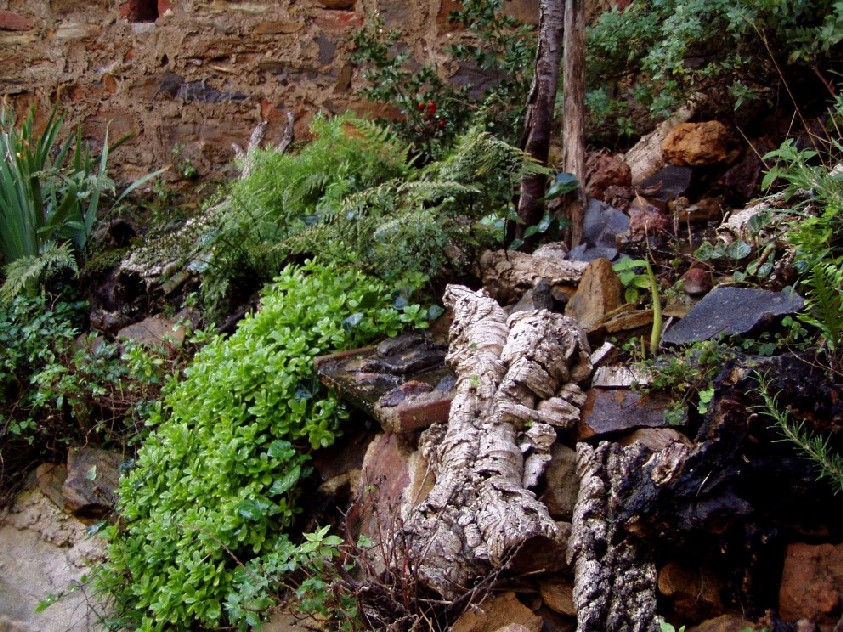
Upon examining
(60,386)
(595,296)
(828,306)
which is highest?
(828,306)

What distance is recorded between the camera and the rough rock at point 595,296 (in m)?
2.89

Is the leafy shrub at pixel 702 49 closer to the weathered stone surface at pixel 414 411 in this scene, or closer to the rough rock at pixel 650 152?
the rough rock at pixel 650 152

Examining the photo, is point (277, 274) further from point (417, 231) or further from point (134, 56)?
point (134, 56)

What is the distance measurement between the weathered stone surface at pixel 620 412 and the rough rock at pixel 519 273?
768 mm

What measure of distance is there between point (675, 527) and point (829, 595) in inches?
14.3

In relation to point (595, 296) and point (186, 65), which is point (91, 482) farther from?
point (186, 65)

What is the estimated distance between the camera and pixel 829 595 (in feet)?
5.98

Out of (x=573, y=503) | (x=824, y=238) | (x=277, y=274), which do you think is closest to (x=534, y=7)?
(x=277, y=274)

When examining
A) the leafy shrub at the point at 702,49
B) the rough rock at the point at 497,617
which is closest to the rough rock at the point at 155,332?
the rough rock at the point at 497,617

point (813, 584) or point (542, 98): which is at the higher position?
point (542, 98)

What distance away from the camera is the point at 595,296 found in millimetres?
2953

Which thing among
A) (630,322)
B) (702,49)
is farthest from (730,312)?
(702,49)

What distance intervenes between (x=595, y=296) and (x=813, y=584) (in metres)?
1.34

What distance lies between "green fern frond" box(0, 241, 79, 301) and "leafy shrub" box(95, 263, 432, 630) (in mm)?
1202
